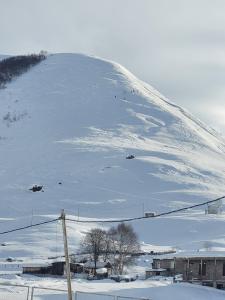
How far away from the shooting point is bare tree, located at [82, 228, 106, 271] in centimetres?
7934

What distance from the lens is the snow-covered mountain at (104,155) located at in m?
124

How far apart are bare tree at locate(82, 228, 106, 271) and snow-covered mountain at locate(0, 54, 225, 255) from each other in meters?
17.9

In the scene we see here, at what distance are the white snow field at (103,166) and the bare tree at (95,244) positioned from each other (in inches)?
143

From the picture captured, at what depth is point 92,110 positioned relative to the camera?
18250 cm

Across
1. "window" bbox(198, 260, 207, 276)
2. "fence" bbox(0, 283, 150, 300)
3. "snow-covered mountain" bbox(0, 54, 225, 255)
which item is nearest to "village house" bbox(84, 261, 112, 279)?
"window" bbox(198, 260, 207, 276)

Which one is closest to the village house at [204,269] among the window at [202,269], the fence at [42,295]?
the window at [202,269]

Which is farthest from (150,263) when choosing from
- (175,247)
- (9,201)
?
(9,201)

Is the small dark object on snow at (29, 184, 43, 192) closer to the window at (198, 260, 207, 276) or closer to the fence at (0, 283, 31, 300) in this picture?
the window at (198, 260, 207, 276)

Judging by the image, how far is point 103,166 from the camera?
471 feet

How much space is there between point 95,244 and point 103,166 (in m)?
63.5

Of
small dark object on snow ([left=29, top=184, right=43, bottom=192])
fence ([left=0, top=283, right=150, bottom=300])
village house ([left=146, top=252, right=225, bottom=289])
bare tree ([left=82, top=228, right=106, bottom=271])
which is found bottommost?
fence ([left=0, top=283, right=150, bottom=300])

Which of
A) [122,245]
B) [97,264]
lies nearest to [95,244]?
[122,245]

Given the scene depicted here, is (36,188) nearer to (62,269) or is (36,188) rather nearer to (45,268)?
(62,269)

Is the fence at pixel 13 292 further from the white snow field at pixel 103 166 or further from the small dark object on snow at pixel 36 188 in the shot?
the small dark object on snow at pixel 36 188
